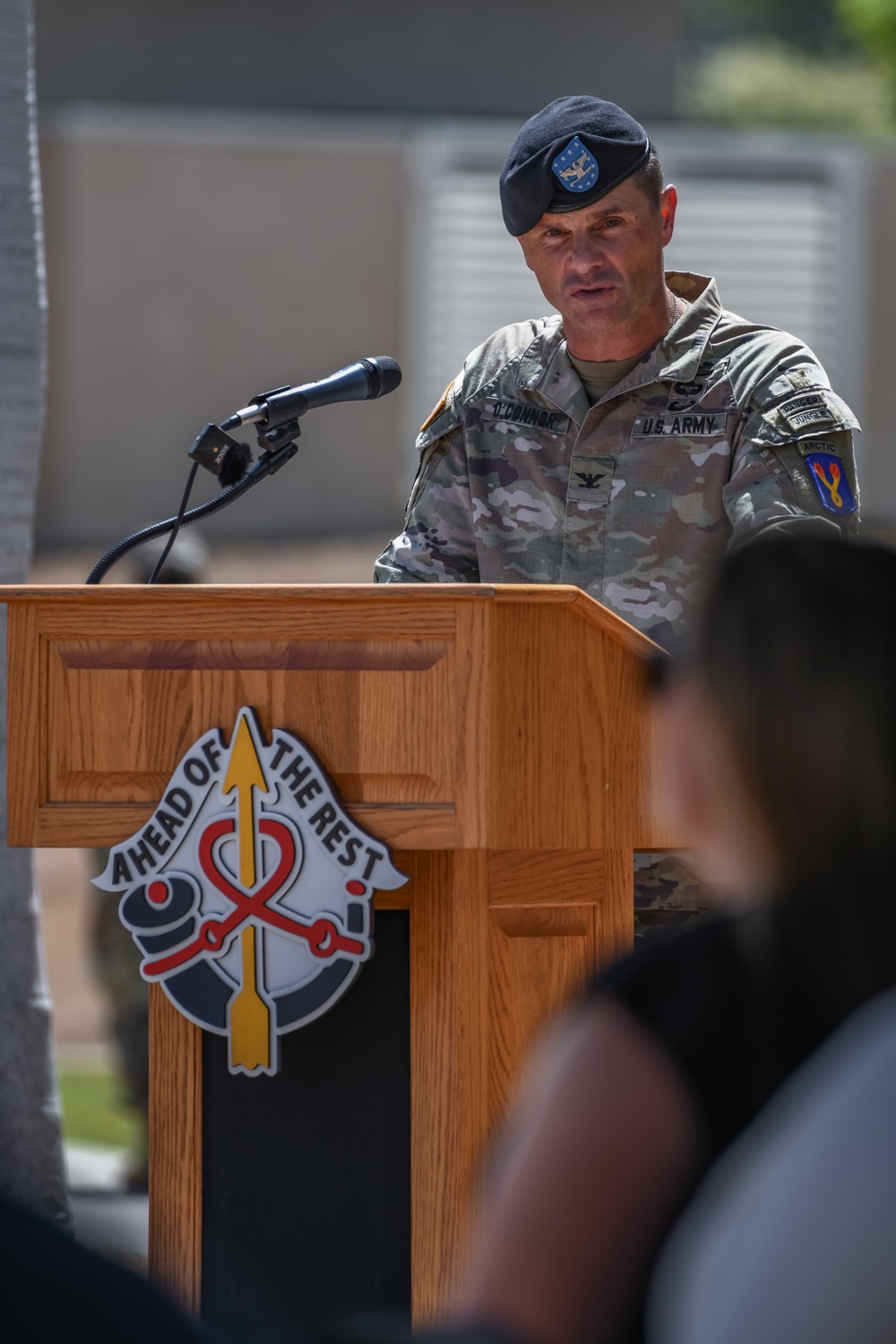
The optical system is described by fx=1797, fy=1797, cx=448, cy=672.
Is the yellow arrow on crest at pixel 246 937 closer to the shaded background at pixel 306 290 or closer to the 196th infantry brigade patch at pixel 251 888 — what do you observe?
the 196th infantry brigade patch at pixel 251 888

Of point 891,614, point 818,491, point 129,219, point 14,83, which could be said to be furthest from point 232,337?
point 891,614

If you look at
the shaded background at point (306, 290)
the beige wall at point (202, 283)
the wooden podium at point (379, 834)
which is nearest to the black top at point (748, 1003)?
the wooden podium at point (379, 834)

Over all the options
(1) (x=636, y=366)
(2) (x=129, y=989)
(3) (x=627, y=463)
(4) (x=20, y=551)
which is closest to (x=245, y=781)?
(3) (x=627, y=463)

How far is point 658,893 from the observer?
268 cm

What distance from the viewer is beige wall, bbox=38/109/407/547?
1048 cm

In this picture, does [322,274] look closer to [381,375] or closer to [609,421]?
[609,421]

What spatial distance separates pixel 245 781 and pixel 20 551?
1.70m

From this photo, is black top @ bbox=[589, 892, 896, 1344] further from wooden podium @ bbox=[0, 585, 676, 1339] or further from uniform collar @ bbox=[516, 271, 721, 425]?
uniform collar @ bbox=[516, 271, 721, 425]

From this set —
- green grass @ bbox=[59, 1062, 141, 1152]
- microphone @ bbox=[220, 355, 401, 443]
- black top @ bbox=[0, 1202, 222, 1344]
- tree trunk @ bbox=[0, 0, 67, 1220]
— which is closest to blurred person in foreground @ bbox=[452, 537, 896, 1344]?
black top @ bbox=[0, 1202, 222, 1344]

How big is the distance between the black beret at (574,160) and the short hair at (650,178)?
0.01 meters

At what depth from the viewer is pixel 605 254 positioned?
9.54 feet

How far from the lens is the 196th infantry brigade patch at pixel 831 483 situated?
269 centimetres

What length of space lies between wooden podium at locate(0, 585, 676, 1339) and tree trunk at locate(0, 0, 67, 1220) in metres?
1.38

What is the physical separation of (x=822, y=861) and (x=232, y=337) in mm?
9837
